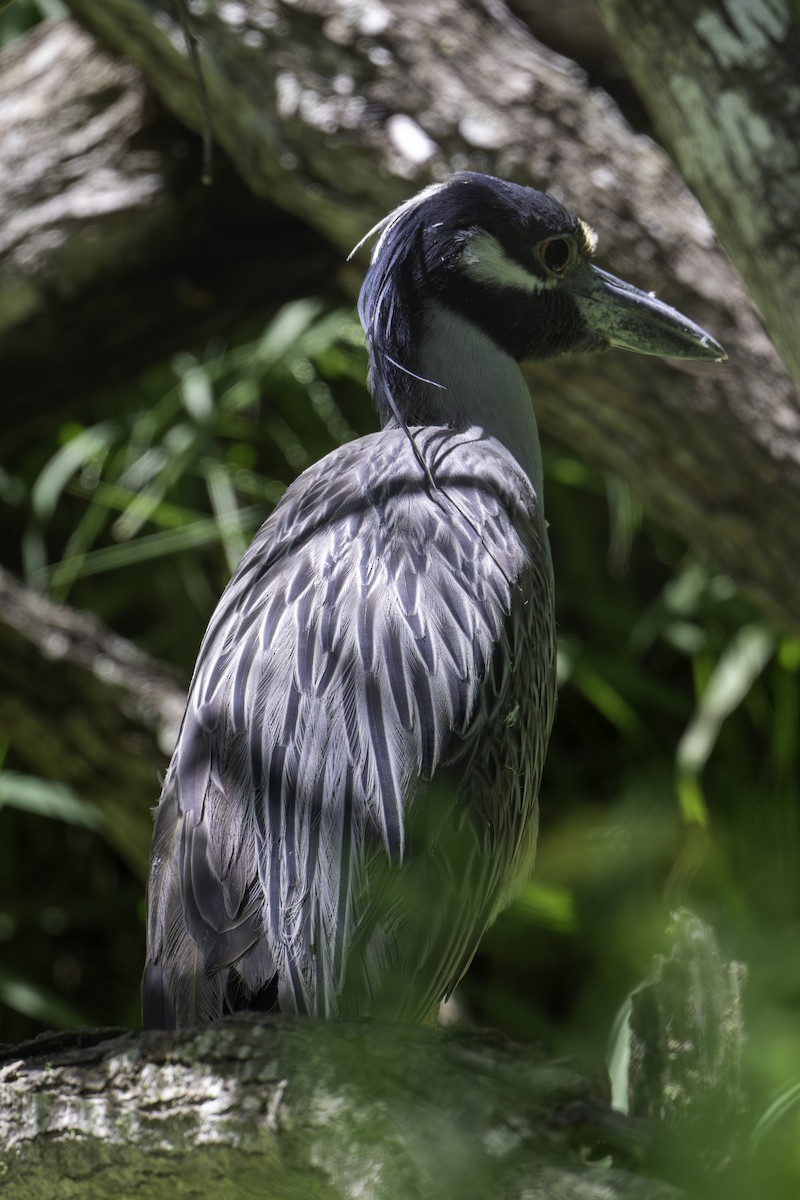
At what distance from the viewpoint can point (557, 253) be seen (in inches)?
73.8

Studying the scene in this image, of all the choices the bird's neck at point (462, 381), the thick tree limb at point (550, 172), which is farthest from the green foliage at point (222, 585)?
the bird's neck at point (462, 381)

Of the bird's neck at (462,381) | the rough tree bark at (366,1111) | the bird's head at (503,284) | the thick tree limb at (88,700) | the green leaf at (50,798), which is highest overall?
the bird's head at (503,284)

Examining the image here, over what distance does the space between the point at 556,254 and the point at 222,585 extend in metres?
1.67

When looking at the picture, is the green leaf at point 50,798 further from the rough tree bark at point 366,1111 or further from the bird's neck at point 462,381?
the rough tree bark at point 366,1111

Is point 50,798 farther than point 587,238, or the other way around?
point 50,798

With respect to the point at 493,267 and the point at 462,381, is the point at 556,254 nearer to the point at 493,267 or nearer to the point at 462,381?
the point at 493,267

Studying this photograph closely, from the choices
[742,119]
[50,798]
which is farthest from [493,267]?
[50,798]

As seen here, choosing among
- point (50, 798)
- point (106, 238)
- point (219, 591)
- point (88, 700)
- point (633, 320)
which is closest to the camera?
point (633, 320)

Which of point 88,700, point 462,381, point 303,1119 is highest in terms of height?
point 462,381

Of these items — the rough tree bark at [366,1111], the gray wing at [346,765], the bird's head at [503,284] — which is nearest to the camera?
the rough tree bark at [366,1111]

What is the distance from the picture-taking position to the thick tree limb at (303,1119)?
884mm

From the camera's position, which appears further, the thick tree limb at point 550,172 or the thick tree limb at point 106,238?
the thick tree limb at point 106,238

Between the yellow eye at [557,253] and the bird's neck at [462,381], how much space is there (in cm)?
13

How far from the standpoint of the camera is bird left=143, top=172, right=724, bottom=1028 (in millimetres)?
1388
